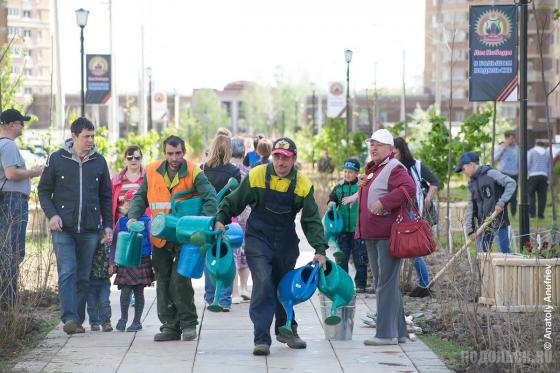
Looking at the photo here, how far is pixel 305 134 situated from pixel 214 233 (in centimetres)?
5360

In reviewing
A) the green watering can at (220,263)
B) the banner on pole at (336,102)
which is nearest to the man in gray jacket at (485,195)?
the green watering can at (220,263)

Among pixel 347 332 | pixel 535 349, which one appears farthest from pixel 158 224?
pixel 535 349

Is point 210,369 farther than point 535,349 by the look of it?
Yes

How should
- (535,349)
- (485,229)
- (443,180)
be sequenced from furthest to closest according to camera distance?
1. (443,180)
2. (485,229)
3. (535,349)

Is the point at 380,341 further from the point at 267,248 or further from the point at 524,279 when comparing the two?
the point at 524,279

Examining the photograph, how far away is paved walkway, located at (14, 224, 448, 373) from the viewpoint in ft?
28.8

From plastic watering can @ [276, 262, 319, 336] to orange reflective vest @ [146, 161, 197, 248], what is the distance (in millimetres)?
1254

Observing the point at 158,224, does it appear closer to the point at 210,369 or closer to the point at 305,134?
the point at 210,369

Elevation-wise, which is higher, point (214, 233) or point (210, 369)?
point (214, 233)

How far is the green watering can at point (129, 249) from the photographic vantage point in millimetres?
9914

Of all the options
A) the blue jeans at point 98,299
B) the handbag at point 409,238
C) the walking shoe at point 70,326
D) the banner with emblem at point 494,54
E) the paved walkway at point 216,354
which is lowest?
the paved walkway at point 216,354

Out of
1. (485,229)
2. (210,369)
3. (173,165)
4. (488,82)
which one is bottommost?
(210,369)

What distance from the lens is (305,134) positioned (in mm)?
62656

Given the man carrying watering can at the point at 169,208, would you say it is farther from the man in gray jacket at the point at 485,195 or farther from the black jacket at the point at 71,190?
the man in gray jacket at the point at 485,195
